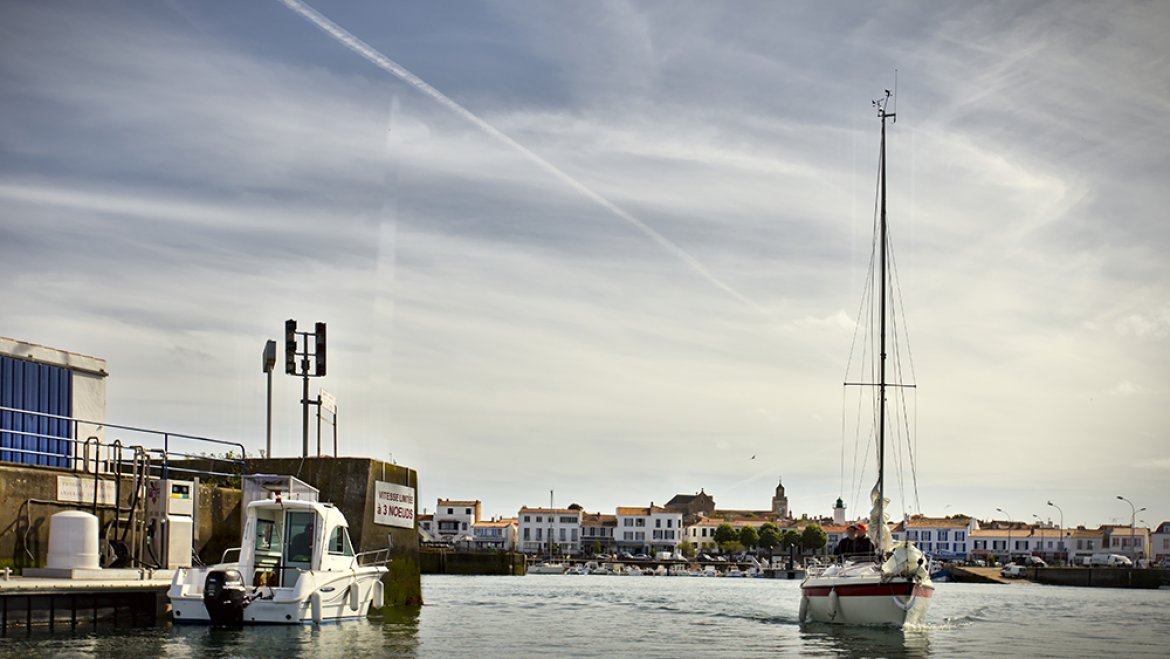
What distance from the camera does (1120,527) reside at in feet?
600

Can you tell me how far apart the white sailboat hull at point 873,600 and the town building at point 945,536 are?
495 ft

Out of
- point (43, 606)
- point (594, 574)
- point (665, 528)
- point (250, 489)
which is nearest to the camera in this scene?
point (43, 606)

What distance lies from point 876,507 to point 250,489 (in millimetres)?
18700

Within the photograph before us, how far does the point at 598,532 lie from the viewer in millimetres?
189125

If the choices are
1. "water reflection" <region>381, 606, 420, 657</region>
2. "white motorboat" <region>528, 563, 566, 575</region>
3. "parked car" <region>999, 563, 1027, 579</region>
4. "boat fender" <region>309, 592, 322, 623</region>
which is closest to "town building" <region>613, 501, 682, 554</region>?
"white motorboat" <region>528, 563, 566, 575</region>

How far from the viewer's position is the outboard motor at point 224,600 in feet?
97.1

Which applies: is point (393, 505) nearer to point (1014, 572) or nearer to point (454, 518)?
point (1014, 572)

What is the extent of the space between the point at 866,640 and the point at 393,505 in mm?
14814

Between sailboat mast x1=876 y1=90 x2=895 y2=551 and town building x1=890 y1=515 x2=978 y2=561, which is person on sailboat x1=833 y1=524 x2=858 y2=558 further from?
town building x1=890 y1=515 x2=978 y2=561

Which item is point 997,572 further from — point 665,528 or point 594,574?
point 665,528

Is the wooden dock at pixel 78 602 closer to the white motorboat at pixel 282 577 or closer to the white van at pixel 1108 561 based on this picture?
the white motorboat at pixel 282 577

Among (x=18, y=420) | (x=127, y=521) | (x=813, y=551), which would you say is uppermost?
(x=18, y=420)

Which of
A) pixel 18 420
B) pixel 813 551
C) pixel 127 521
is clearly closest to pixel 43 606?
pixel 127 521

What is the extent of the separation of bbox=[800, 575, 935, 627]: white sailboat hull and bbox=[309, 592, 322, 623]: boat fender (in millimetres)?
15267
